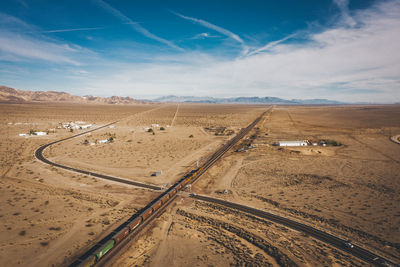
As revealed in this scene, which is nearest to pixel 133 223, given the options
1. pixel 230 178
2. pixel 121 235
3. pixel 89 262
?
pixel 121 235

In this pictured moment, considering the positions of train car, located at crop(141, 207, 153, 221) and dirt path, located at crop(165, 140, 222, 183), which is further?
dirt path, located at crop(165, 140, 222, 183)

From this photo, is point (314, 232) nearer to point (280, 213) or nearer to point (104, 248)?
point (280, 213)

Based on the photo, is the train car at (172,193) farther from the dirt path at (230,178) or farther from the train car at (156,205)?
the dirt path at (230,178)

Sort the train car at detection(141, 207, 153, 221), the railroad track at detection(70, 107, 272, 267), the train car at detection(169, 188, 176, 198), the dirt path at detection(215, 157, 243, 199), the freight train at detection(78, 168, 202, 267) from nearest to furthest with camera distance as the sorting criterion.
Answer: the freight train at detection(78, 168, 202, 267), the railroad track at detection(70, 107, 272, 267), the train car at detection(141, 207, 153, 221), the train car at detection(169, 188, 176, 198), the dirt path at detection(215, 157, 243, 199)

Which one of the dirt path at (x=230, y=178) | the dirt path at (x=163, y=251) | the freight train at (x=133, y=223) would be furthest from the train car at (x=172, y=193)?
the dirt path at (x=230, y=178)

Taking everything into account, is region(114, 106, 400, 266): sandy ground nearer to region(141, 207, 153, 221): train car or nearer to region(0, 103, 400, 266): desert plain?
region(0, 103, 400, 266): desert plain

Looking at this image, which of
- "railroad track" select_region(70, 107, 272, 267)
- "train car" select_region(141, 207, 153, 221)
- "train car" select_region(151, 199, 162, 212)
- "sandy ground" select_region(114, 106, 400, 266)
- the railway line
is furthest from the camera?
"train car" select_region(151, 199, 162, 212)

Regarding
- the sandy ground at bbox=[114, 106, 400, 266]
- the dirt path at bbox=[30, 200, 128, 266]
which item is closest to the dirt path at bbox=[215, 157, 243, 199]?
the sandy ground at bbox=[114, 106, 400, 266]

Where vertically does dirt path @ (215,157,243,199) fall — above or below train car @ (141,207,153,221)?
below
